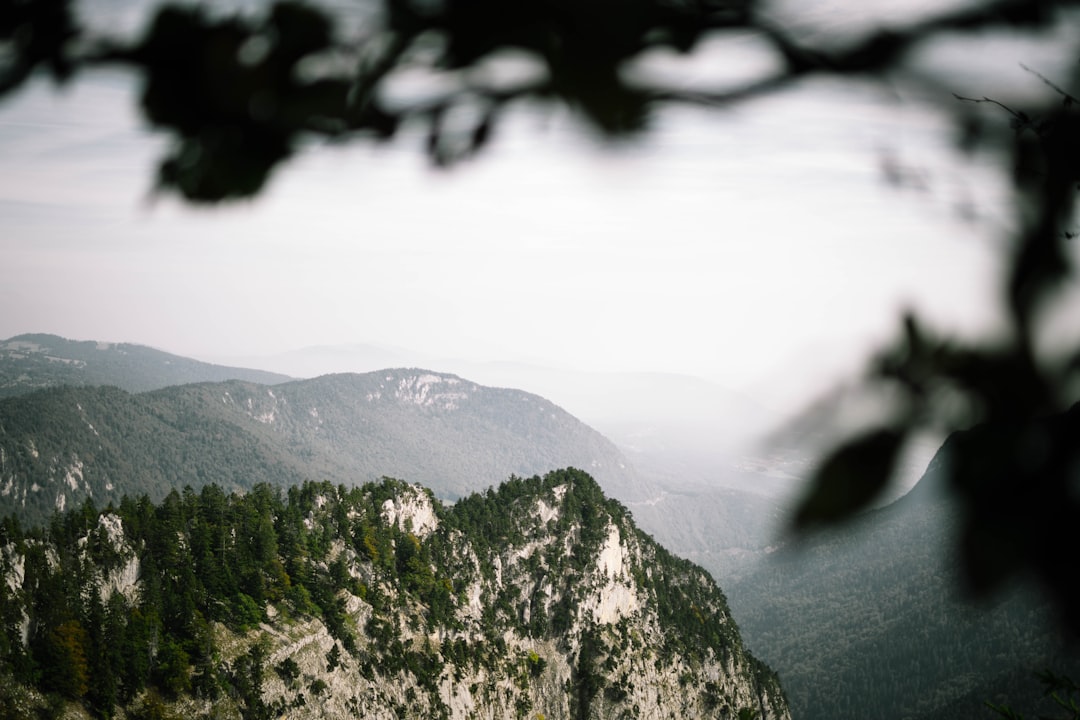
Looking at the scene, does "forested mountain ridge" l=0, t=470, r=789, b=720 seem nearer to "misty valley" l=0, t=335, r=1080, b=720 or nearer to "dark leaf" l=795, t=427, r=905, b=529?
"misty valley" l=0, t=335, r=1080, b=720

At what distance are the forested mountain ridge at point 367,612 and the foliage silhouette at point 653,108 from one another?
41465mm

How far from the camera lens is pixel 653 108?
169cm

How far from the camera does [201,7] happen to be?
72.2 inches

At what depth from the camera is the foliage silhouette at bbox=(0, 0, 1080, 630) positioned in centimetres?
135

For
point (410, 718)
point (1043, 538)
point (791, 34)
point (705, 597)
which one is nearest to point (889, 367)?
point (1043, 538)

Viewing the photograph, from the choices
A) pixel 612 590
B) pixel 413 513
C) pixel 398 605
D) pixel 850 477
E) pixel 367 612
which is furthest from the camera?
pixel 612 590

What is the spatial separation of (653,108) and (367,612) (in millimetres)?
57435

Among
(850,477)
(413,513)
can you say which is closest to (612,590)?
(413,513)

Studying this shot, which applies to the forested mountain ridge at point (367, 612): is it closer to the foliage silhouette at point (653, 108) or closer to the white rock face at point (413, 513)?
the white rock face at point (413, 513)

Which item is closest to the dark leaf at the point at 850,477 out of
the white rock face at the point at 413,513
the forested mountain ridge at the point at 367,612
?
the forested mountain ridge at the point at 367,612

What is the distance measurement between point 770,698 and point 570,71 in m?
108

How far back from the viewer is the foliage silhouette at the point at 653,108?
135 centimetres

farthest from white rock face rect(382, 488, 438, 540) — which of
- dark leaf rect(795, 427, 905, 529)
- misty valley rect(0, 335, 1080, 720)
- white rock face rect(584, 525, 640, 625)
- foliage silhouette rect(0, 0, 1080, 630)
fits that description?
dark leaf rect(795, 427, 905, 529)

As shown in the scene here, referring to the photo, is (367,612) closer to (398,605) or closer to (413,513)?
(398,605)
